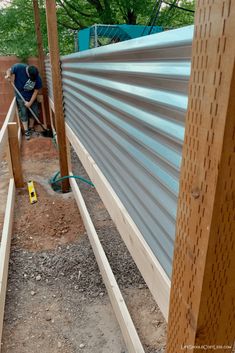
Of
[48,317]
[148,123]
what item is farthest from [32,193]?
[148,123]

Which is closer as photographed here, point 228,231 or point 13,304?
point 228,231

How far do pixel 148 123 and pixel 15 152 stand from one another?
12.4 feet

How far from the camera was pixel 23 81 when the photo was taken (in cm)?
720

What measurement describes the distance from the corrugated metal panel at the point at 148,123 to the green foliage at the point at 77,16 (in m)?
8.22

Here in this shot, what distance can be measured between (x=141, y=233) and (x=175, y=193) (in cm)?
42

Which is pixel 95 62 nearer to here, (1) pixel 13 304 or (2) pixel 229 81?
(2) pixel 229 81

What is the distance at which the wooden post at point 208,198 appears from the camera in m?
0.51

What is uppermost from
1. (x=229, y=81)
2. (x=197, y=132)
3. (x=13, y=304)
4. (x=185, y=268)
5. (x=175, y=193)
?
(x=229, y=81)

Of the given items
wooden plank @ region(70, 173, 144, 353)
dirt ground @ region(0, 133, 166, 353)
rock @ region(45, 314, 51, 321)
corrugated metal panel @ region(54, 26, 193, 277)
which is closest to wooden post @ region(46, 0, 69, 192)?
dirt ground @ region(0, 133, 166, 353)

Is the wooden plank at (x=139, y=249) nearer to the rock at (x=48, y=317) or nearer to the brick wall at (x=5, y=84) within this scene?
the rock at (x=48, y=317)

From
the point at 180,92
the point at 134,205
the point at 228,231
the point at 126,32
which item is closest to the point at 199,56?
the point at 180,92

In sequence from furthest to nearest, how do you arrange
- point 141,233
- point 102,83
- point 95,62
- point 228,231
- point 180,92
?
point 95,62, point 102,83, point 141,233, point 180,92, point 228,231

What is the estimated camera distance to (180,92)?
0.82 m

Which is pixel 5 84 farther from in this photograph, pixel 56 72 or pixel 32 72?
pixel 56 72
